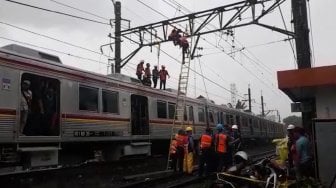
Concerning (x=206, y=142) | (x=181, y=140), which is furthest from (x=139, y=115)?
(x=206, y=142)

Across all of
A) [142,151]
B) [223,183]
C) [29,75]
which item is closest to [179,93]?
[142,151]

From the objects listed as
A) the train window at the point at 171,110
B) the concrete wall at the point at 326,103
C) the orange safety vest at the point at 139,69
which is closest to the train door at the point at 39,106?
the concrete wall at the point at 326,103

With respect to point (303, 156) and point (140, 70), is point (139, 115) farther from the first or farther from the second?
point (303, 156)

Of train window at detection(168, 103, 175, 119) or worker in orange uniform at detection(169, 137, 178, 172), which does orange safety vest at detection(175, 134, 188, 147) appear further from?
train window at detection(168, 103, 175, 119)

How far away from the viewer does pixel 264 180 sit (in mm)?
8750

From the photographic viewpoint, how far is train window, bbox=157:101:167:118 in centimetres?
1961

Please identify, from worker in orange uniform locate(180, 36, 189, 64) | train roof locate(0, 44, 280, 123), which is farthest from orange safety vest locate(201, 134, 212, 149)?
worker in orange uniform locate(180, 36, 189, 64)

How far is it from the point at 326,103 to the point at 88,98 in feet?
23.4

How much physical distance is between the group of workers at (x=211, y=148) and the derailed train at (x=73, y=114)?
2.14 metres

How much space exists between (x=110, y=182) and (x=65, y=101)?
277 centimetres

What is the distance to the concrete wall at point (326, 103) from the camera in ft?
43.4

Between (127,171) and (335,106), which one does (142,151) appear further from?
(335,106)

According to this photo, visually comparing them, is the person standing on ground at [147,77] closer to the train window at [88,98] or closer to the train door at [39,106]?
the train window at [88,98]

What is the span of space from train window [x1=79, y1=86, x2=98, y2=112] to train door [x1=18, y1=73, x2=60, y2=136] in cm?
113
